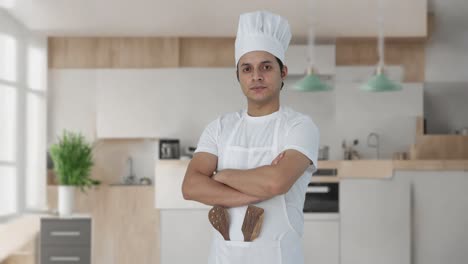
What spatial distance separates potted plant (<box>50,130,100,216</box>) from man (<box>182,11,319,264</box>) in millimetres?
4808

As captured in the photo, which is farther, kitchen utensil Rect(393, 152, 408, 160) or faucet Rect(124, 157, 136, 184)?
faucet Rect(124, 157, 136, 184)

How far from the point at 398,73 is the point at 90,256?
12.8 feet

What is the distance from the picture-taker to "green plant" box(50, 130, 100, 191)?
23.2 ft

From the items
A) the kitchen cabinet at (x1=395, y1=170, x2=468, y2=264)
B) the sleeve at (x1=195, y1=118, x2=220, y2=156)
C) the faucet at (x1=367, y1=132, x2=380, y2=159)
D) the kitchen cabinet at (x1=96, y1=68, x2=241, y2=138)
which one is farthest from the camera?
the faucet at (x1=367, y1=132, x2=380, y2=159)

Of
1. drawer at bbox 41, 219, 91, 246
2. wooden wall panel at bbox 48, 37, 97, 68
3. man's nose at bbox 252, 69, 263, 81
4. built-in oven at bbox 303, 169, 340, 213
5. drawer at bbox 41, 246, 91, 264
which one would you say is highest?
wooden wall panel at bbox 48, 37, 97, 68

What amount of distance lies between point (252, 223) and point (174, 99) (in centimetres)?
544

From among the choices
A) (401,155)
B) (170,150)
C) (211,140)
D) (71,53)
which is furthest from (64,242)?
(211,140)

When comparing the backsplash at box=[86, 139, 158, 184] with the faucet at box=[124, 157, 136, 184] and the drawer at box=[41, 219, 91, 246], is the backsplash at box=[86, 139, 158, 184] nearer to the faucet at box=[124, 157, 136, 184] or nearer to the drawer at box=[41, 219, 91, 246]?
the faucet at box=[124, 157, 136, 184]

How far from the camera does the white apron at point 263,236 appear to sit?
2.30m

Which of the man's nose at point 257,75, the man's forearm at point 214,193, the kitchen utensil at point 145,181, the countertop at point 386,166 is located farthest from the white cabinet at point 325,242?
the man's nose at point 257,75

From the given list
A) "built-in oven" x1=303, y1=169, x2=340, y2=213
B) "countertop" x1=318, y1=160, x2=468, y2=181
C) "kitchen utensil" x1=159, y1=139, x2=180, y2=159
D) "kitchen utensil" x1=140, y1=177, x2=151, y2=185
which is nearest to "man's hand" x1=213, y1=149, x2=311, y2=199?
"countertop" x1=318, y1=160, x2=468, y2=181

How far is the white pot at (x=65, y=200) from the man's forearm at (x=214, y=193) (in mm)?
4737

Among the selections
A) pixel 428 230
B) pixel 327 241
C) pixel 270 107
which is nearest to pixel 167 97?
pixel 327 241

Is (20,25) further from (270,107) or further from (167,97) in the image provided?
(270,107)
